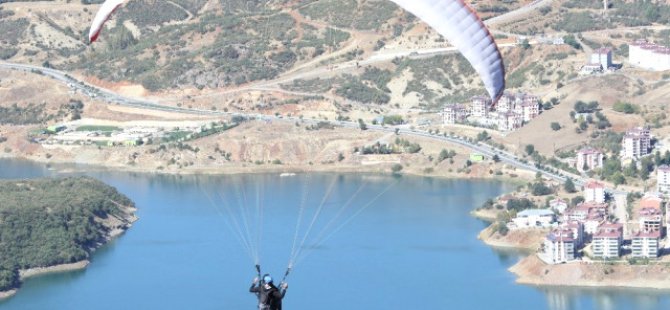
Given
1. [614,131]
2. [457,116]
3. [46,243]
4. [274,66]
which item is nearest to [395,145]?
[457,116]

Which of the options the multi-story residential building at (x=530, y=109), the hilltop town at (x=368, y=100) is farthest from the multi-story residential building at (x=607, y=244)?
the multi-story residential building at (x=530, y=109)

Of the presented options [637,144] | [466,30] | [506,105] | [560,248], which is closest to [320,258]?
[560,248]

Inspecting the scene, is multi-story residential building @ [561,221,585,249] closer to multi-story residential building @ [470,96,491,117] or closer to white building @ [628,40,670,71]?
multi-story residential building @ [470,96,491,117]

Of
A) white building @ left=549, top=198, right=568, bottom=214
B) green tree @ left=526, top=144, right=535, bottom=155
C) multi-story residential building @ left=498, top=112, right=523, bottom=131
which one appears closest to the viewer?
white building @ left=549, top=198, right=568, bottom=214

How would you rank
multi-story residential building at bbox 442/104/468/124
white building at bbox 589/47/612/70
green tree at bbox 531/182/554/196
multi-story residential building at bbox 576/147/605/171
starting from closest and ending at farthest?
green tree at bbox 531/182/554/196, multi-story residential building at bbox 576/147/605/171, multi-story residential building at bbox 442/104/468/124, white building at bbox 589/47/612/70

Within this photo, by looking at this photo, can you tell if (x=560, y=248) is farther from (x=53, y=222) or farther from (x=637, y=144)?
(x=53, y=222)

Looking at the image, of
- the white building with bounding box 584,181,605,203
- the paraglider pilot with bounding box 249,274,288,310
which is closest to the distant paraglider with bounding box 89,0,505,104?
the paraglider pilot with bounding box 249,274,288,310

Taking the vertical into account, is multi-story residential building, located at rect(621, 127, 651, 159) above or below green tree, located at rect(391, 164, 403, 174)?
above
